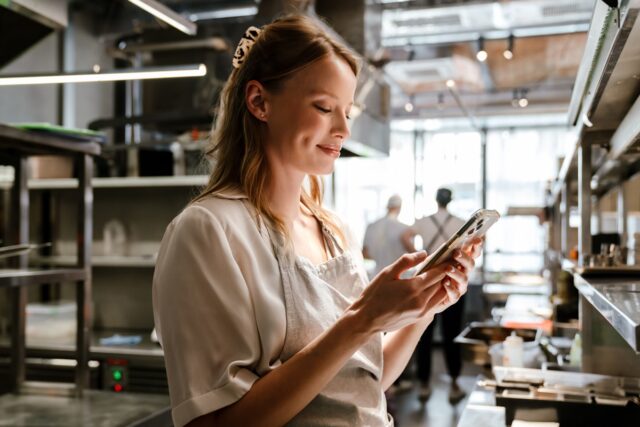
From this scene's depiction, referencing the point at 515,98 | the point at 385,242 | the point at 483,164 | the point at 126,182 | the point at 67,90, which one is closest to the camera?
the point at 126,182

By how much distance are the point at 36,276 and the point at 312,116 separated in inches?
56.2

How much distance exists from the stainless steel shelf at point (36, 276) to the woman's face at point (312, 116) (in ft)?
4.22

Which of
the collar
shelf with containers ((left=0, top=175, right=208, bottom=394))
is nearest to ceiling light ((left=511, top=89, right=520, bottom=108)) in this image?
shelf with containers ((left=0, top=175, right=208, bottom=394))

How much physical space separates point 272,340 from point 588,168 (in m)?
1.55

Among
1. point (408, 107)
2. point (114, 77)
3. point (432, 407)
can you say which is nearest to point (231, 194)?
point (114, 77)

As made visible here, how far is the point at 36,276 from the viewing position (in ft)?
7.26

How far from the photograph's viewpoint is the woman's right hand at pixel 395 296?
1.01 m

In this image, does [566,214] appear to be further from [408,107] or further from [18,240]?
[408,107]

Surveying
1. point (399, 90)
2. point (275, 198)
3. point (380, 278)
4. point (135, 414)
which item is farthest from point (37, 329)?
point (399, 90)

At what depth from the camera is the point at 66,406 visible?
2430 mm

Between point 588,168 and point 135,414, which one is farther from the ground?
point 588,168

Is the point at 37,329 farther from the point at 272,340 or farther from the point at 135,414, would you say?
the point at 272,340

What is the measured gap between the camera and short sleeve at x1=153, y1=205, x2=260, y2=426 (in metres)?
1.06

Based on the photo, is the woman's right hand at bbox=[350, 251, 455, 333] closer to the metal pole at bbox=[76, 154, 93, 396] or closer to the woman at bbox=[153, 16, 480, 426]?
the woman at bbox=[153, 16, 480, 426]
